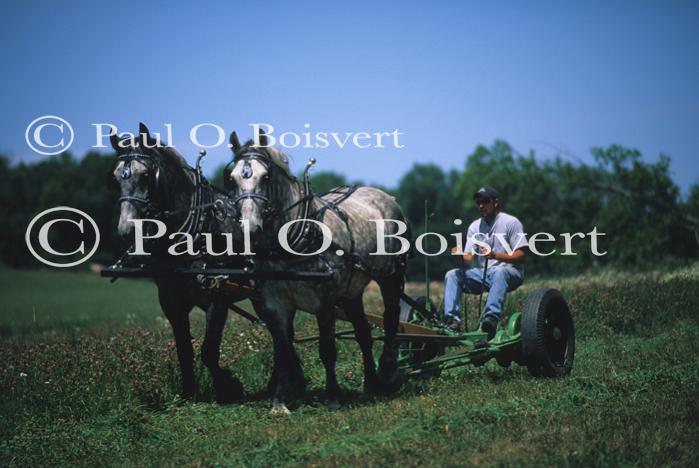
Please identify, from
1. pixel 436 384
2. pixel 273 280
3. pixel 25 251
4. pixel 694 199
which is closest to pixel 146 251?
pixel 273 280

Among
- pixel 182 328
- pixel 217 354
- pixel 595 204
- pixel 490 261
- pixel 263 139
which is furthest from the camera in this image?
pixel 595 204

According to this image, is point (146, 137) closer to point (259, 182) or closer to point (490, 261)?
point (259, 182)

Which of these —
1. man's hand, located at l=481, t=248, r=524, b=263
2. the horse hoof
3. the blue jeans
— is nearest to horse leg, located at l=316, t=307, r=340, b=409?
the horse hoof

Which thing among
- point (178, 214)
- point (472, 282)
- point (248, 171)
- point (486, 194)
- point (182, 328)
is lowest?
point (182, 328)

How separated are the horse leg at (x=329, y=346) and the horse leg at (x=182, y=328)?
143cm

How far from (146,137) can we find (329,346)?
102 inches

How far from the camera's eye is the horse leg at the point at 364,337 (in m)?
7.80

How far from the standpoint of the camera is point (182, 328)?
7414 mm

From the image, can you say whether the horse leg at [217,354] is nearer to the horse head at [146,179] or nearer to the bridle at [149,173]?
the horse head at [146,179]

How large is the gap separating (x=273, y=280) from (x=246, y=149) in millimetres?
1199

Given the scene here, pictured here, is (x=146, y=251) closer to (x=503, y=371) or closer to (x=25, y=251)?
(x=503, y=371)

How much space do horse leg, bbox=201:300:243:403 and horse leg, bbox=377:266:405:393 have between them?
1.55 metres

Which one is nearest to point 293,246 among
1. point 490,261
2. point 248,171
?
point 248,171

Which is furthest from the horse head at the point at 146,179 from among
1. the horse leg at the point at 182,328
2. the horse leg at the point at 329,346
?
the horse leg at the point at 329,346
